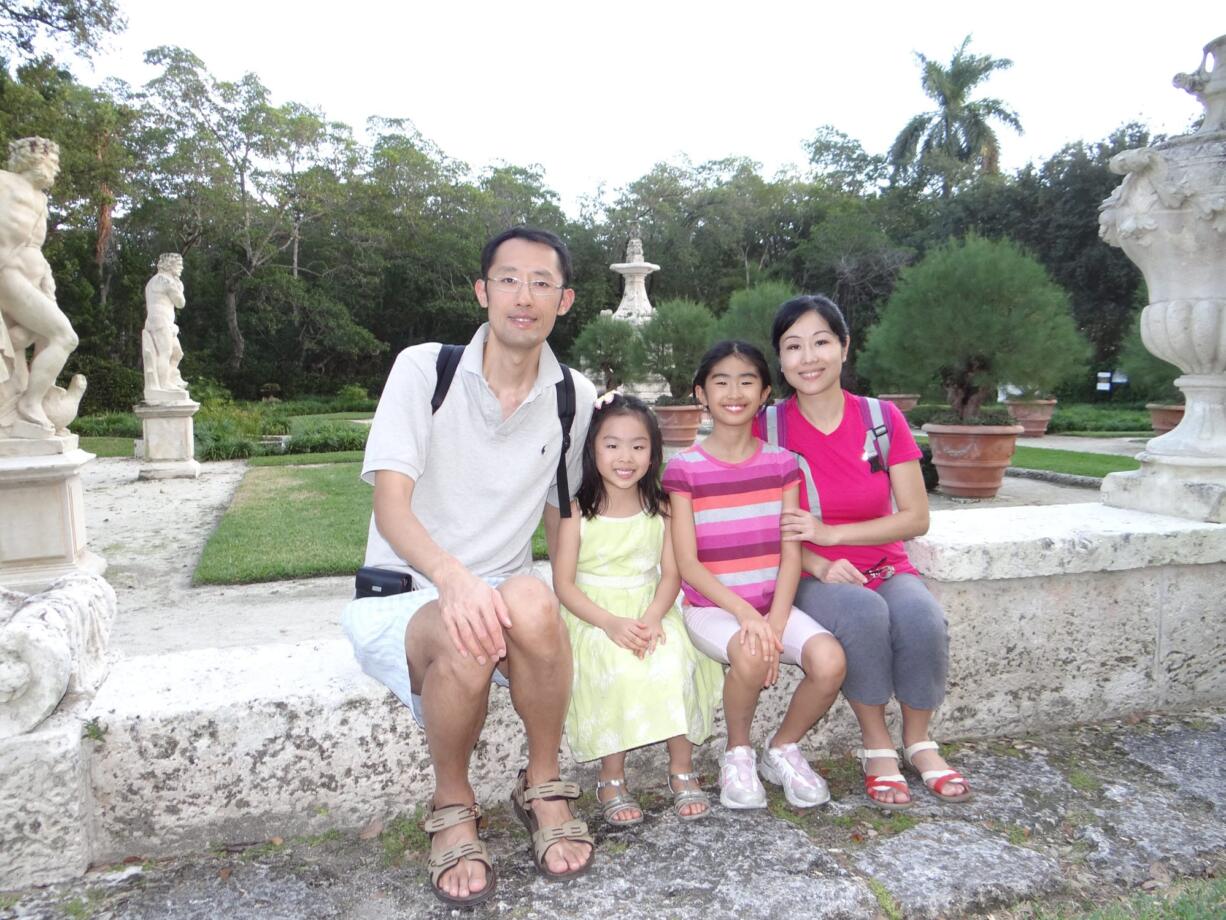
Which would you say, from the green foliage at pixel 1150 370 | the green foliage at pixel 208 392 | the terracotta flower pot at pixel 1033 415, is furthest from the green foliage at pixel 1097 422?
the green foliage at pixel 208 392

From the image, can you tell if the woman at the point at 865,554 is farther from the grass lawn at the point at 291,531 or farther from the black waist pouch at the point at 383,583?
the grass lawn at the point at 291,531

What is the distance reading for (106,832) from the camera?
66.3 inches

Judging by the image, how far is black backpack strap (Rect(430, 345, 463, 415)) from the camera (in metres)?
2.02

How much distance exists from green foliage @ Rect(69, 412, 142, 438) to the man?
48.7ft

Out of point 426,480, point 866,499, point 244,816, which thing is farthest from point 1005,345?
point 244,816

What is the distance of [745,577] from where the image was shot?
2160mm

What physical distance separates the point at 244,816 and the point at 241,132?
22.2 meters

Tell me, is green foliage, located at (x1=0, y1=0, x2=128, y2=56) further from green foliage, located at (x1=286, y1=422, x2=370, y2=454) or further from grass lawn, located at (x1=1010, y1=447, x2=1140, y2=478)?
grass lawn, located at (x1=1010, y1=447, x2=1140, y2=478)

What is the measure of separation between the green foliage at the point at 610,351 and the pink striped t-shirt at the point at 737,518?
10.8 m

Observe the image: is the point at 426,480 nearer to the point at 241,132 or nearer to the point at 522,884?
the point at 522,884

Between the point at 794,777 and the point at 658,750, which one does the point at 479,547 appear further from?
the point at 794,777

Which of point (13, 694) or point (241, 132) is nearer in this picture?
point (13, 694)

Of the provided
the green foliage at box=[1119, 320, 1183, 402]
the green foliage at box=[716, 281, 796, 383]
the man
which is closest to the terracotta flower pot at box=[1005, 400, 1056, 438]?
the green foliage at box=[1119, 320, 1183, 402]

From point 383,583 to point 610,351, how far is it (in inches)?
471
